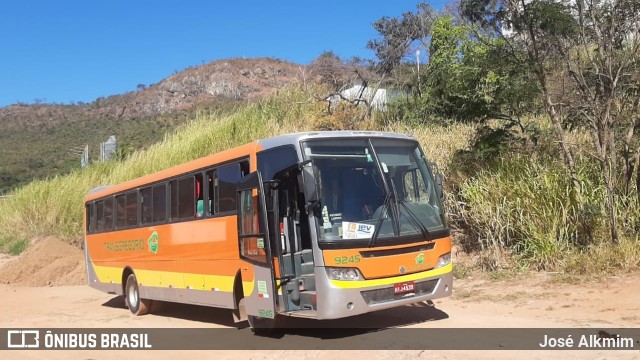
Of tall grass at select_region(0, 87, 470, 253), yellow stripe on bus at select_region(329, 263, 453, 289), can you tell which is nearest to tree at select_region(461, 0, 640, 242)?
tall grass at select_region(0, 87, 470, 253)

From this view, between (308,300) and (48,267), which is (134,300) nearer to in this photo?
(308,300)

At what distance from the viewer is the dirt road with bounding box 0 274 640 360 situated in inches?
323

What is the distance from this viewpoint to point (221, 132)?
2333 centimetres

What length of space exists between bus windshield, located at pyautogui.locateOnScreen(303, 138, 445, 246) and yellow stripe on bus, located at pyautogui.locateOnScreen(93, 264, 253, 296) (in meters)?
1.94

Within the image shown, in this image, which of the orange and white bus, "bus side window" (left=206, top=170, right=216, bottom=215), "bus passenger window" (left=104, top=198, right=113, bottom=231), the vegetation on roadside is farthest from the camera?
"bus passenger window" (left=104, top=198, right=113, bottom=231)

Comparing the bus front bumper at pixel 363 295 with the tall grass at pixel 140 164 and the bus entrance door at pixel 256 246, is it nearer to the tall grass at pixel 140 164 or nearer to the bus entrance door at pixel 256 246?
the bus entrance door at pixel 256 246

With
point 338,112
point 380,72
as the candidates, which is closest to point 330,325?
point 338,112

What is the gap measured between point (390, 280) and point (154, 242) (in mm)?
6143

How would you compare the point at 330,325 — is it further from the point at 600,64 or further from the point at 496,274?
the point at 600,64

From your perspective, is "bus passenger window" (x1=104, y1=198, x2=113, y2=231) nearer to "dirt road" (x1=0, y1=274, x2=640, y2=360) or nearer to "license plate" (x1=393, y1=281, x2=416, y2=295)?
"dirt road" (x1=0, y1=274, x2=640, y2=360)

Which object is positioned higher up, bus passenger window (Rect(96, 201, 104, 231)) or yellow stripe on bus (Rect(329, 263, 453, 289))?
bus passenger window (Rect(96, 201, 104, 231))

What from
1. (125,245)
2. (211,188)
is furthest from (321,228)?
(125,245)

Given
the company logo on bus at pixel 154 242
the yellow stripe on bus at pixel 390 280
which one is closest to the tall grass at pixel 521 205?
the yellow stripe on bus at pixel 390 280

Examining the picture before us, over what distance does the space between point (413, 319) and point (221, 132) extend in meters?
14.9
